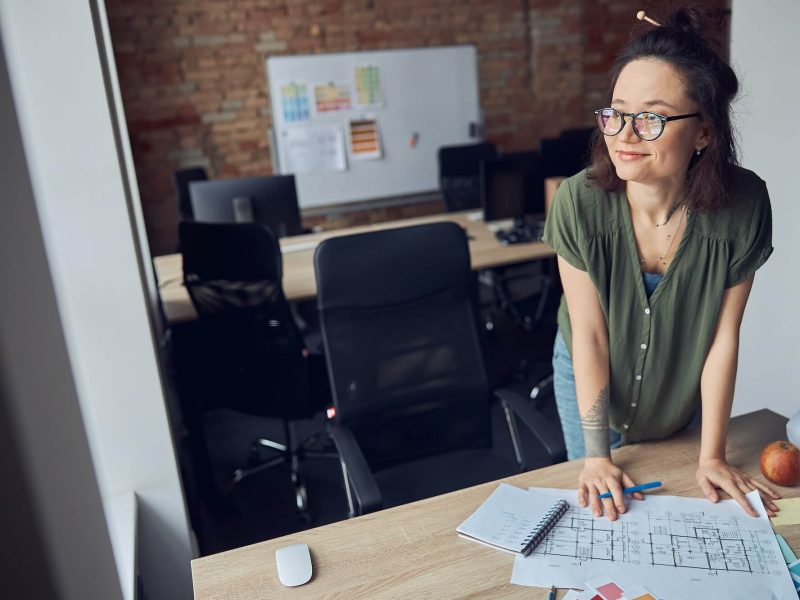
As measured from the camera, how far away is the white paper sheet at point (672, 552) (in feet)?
3.56

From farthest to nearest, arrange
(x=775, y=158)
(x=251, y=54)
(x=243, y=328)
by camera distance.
A: (x=251, y=54), (x=243, y=328), (x=775, y=158)

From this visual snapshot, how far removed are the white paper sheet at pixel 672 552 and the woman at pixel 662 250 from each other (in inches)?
1.7

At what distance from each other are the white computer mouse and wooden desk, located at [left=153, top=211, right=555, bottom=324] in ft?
5.75

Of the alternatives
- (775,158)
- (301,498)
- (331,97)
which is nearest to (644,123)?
(775,158)


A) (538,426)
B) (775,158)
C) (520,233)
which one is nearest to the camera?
(538,426)

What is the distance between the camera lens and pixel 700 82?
1.24m

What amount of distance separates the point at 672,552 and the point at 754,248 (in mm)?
591

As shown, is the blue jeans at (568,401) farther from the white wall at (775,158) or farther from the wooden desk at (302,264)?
the wooden desk at (302,264)

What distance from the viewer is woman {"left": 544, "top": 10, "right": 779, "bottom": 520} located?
1.25 m

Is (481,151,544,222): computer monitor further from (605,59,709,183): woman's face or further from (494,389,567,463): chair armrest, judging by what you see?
(605,59,709,183): woman's face

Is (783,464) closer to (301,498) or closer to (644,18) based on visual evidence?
(644,18)

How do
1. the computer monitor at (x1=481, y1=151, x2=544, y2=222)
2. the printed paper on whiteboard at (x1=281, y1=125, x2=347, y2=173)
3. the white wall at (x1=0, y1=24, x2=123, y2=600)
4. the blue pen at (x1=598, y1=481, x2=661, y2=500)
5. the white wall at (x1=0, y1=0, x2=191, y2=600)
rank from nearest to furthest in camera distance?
the white wall at (x1=0, y1=24, x2=123, y2=600), the blue pen at (x1=598, y1=481, x2=661, y2=500), the white wall at (x1=0, y1=0, x2=191, y2=600), the computer monitor at (x1=481, y1=151, x2=544, y2=222), the printed paper on whiteboard at (x1=281, y1=125, x2=347, y2=173)

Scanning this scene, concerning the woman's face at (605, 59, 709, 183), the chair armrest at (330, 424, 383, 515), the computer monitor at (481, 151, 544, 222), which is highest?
the woman's face at (605, 59, 709, 183)

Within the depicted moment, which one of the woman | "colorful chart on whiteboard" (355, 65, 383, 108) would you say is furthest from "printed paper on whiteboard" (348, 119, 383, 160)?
the woman
